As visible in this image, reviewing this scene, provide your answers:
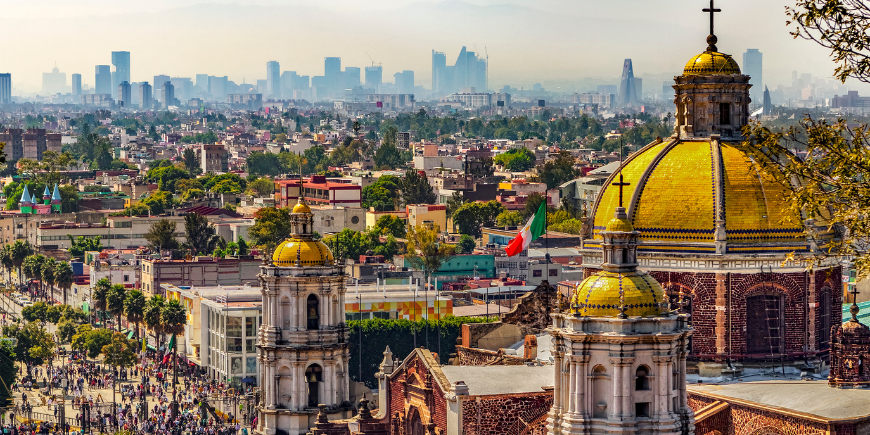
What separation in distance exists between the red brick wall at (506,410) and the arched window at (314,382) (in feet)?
31.1

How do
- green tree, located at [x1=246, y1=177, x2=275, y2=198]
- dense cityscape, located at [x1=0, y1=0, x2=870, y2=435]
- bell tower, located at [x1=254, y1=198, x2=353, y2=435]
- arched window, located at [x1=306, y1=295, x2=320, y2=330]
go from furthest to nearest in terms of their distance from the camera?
green tree, located at [x1=246, y1=177, x2=275, y2=198]
arched window, located at [x1=306, y1=295, x2=320, y2=330]
bell tower, located at [x1=254, y1=198, x2=353, y2=435]
dense cityscape, located at [x1=0, y1=0, x2=870, y2=435]

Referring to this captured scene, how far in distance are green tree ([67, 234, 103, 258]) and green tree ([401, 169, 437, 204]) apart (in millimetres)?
43078

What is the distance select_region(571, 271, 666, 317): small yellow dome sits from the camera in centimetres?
3036

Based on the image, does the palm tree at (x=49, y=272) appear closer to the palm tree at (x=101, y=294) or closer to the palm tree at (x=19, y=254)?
the palm tree at (x=19, y=254)

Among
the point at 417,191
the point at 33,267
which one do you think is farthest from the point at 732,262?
the point at 417,191

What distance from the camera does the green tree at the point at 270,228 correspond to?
12469 centimetres

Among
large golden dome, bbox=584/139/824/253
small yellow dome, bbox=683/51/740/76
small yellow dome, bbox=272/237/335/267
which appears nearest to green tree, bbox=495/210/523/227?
small yellow dome, bbox=272/237/335/267

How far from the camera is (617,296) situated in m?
30.4

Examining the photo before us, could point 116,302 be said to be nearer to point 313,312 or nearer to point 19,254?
point 19,254

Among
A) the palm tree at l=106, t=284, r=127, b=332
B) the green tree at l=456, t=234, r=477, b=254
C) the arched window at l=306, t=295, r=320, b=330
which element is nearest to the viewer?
the arched window at l=306, t=295, r=320, b=330

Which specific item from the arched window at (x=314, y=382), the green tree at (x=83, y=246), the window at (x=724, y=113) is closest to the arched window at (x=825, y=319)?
the window at (x=724, y=113)

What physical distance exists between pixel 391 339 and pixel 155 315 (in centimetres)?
1817

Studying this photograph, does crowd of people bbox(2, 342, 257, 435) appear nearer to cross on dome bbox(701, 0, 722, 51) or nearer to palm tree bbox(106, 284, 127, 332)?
palm tree bbox(106, 284, 127, 332)

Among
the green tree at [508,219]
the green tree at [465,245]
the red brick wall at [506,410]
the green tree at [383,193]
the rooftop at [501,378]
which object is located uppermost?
the green tree at [383,193]
